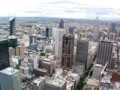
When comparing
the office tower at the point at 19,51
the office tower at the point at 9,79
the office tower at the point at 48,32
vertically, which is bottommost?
the office tower at the point at 19,51

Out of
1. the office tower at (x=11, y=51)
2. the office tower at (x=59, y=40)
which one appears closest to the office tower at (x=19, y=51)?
the office tower at (x=11, y=51)

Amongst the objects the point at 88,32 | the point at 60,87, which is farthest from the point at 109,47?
the point at 88,32

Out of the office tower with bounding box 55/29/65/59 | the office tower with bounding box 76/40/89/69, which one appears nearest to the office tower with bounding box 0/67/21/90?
the office tower with bounding box 76/40/89/69

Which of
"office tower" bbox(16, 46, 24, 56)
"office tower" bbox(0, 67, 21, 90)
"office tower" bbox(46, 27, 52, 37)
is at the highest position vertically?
"office tower" bbox(46, 27, 52, 37)

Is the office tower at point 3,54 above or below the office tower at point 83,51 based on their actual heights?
above

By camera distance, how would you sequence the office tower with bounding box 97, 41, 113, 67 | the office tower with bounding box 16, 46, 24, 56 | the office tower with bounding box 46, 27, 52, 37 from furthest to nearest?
the office tower with bounding box 46, 27, 52, 37
the office tower with bounding box 16, 46, 24, 56
the office tower with bounding box 97, 41, 113, 67

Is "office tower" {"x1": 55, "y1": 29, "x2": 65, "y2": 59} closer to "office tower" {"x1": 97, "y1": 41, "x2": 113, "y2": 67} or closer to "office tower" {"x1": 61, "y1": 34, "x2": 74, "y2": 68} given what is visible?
"office tower" {"x1": 61, "y1": 34, "x2": 74, "y2": 68}

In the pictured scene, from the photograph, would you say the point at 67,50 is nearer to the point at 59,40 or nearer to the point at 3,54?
the point at 59,40

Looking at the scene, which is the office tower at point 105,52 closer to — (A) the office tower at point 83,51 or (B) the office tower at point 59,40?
(A) the office tower at point 83,51
